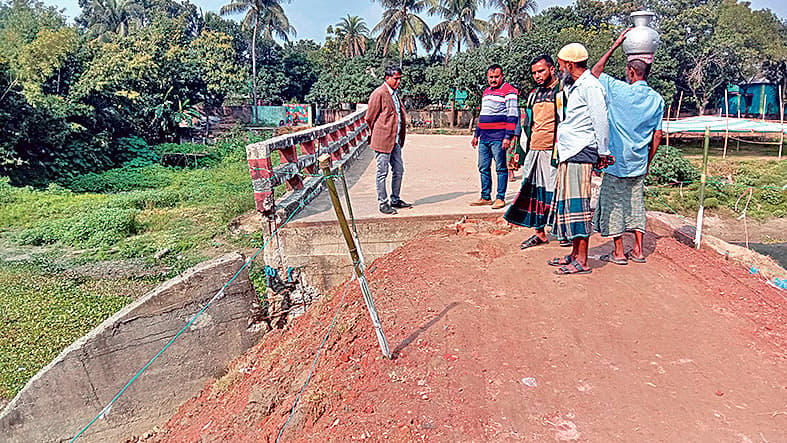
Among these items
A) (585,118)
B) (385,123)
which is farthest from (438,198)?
(585,118)

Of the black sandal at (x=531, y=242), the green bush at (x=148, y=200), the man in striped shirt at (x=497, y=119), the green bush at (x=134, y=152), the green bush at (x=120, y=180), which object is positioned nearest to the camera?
the black sandal at (x=531, y=242)

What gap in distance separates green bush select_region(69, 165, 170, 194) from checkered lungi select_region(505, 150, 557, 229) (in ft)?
47.4

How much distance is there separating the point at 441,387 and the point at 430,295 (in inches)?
47.9

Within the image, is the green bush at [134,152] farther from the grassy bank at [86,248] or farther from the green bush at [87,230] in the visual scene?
the green bush at [87,230]

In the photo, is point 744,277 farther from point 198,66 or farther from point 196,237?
point 198,66

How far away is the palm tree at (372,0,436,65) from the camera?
34375 mm

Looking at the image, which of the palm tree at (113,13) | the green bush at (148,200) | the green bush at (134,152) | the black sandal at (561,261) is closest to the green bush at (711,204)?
the black sandal at (561,261)

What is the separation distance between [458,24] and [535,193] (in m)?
31.8

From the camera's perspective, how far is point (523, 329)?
3.50m

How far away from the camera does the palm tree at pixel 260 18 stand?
40.9 m

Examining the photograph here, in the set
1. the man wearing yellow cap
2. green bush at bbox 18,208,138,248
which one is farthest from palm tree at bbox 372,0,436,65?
the man wearing yellow cap

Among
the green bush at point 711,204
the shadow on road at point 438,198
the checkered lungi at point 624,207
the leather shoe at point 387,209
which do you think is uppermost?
the checkered lungi at point 624,207

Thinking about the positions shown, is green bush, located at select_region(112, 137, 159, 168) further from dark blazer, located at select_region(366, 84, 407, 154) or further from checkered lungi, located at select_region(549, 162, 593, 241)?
checkered lungi, located at select_region(549, 162, 593, 241)

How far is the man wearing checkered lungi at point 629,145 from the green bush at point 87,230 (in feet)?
28.6
